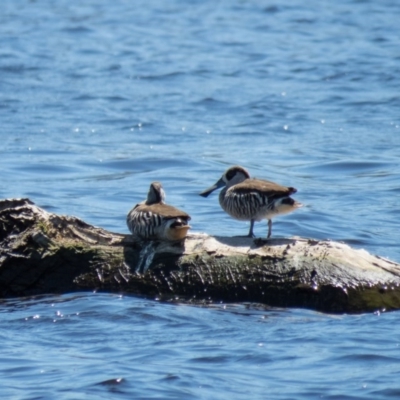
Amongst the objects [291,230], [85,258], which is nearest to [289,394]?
[85,258]

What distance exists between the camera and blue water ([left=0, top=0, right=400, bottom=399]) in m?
7.13

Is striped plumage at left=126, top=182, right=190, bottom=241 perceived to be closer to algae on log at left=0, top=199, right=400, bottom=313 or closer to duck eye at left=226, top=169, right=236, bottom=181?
algae on log at left=0, top=199, right=400, bottom=313

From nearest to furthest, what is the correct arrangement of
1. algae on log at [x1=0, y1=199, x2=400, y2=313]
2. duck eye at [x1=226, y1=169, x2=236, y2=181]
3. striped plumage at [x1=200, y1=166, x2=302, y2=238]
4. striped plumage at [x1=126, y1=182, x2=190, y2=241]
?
algae on log at [x1=0, y1=199, x2=400, y2=313] < striped plumage at [x1=126, y1=182, x2=190, y2=241] < striped plumage at [x1=200, y1=166, x2=302, y2=238] < duck eye at [x1=226, y1=169, x2=236, y2=181]

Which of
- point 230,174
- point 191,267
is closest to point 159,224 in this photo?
point 191,267

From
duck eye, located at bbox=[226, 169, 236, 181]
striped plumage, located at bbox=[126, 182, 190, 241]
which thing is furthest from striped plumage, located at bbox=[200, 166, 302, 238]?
striped plumage, located at bbox=[126, 182, 190, 241]

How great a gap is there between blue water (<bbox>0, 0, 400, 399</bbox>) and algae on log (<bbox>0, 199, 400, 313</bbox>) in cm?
12

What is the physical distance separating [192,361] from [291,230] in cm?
505

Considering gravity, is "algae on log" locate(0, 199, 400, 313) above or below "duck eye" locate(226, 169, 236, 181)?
below

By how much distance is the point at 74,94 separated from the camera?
742 inches

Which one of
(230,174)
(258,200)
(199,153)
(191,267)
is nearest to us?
(191,267)

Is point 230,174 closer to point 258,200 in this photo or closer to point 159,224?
point 258,200

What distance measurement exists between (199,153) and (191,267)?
7.28 metres

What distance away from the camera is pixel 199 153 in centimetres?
1528

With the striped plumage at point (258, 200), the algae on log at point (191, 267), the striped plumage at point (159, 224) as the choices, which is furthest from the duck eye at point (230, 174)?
the algae on log at point (191, 267)
